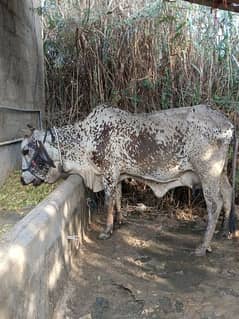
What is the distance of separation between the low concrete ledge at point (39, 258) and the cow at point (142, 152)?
2.59 ft

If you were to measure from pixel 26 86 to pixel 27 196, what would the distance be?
5.59ft

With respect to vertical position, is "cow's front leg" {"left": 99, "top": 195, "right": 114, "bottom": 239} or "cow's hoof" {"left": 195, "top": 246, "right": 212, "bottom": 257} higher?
"cow's front leg" {"left": 99, "top": 195, "right": 114, "bottom": 239}

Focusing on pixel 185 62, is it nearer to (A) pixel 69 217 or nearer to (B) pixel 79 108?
(B) pixel 79 108

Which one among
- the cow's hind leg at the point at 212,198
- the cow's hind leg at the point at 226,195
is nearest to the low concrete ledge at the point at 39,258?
the cow's hind leg at the point at 212,198

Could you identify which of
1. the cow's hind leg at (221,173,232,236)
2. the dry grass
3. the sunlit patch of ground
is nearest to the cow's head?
the sunlit patch of ground

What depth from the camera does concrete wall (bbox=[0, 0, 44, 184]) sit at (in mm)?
4469

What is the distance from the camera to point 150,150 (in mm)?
4648

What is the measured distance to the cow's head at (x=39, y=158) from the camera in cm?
474

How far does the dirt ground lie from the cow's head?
89cm

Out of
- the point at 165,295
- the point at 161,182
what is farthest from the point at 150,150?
the point at 165,295

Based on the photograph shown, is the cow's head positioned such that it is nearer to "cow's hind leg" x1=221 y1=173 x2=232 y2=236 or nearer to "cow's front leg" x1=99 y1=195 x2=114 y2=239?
"cow's front leg" x1=99 y1=195 x2=114 y2=239

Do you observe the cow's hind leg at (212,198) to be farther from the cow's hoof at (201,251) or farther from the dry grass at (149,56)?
the dry grass at (149,56)

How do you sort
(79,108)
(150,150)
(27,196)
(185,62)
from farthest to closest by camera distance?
(79,108) → (185,62) → (150,150) → (27,196)

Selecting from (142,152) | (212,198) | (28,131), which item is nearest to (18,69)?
(28,131)
